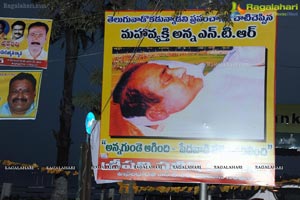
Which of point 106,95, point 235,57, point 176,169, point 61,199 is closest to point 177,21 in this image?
point 235,57

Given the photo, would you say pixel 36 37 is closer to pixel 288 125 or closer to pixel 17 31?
pixel 17 31

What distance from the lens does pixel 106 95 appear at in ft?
24.6

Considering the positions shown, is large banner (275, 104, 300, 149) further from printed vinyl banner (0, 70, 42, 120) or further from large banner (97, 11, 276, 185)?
printed vinyl banner (0, 70, 42, 120)

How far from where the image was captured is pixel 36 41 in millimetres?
8078

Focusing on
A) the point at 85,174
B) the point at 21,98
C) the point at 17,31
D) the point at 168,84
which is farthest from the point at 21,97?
the point at 168,84

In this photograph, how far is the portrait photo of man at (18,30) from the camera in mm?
8117

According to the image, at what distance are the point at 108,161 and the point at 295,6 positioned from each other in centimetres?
866

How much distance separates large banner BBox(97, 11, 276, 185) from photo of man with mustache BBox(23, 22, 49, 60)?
113cm

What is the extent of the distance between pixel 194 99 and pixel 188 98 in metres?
0.09

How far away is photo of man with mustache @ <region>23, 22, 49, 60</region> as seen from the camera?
8.08 metres

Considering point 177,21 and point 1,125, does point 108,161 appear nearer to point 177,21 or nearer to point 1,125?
point 177,21

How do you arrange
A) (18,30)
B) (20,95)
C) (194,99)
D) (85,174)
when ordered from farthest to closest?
(18,30)
(20,95)
(194,99)
(85,174)

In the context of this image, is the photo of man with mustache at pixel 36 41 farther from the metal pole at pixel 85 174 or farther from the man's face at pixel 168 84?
the metal pole at pixel 85 174

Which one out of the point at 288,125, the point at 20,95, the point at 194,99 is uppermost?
the point at 288,125
